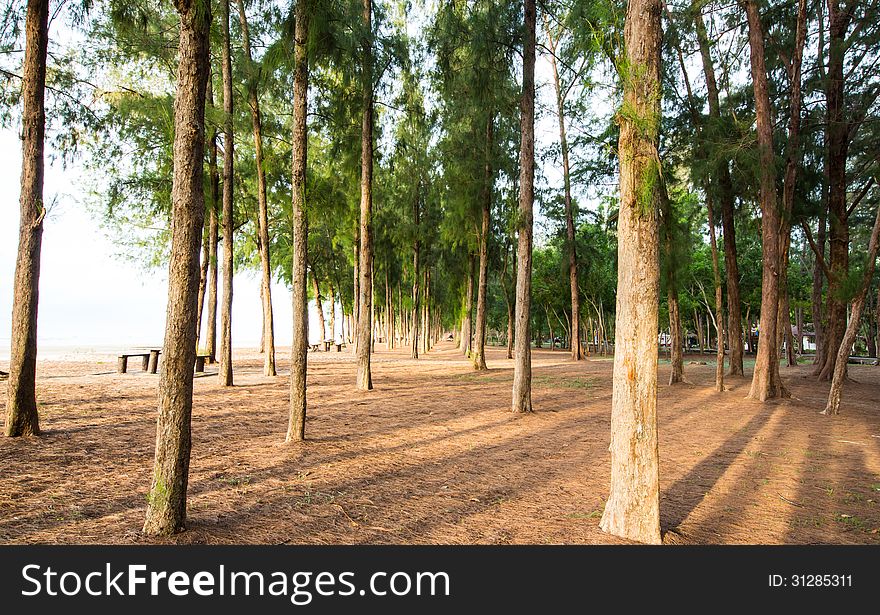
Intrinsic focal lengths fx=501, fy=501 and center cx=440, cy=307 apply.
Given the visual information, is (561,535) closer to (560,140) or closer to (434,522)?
(434,522)

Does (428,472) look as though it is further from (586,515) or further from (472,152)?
(472,152)

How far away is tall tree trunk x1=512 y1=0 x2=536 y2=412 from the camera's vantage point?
393 inches

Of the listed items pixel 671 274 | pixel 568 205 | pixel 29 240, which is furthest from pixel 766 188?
pixel 29 240

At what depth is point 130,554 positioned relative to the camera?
11.6 ft

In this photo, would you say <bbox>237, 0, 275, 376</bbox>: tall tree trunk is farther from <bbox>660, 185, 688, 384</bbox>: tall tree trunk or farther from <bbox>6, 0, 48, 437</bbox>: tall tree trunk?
<bbox>660, 185, 688, 384</bbox>: tall tree trunk

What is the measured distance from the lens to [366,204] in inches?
496

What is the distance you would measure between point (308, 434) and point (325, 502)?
122 inches

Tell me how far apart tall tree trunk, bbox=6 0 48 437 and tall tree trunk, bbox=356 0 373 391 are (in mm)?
5880

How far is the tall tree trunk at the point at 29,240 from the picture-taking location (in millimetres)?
6883

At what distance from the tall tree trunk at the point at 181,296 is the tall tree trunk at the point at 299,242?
10.6ft

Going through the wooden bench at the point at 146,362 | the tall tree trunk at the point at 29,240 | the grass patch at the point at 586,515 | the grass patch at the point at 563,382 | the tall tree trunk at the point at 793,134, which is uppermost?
the tall tree trunk at the point at 793,134

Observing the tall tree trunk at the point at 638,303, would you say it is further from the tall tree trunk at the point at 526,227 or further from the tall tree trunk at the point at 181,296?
the tall tree trunk at the point at 526,227

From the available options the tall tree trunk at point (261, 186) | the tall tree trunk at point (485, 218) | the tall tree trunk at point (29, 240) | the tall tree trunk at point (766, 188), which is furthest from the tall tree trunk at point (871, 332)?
the tall tree trunk at point (29, 240)

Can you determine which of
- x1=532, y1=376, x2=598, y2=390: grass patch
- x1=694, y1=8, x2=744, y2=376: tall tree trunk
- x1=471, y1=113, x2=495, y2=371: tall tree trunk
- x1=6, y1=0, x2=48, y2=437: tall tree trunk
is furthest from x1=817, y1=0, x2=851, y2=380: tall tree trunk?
x1=6, y1=0, x2=48, y2=437: tall tree trunk
